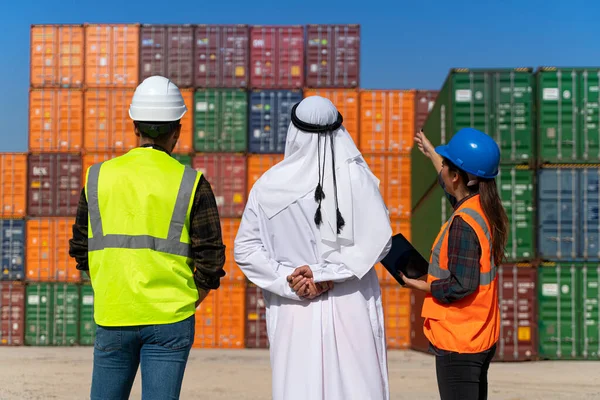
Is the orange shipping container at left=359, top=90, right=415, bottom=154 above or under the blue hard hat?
above

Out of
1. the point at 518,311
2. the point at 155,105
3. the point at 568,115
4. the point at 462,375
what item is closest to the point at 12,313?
the point at 518,311

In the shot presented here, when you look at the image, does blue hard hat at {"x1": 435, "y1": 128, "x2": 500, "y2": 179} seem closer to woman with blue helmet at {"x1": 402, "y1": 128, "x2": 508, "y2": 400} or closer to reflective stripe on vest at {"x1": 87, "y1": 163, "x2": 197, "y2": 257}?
woman with blue helmet at {"x1": 402, "y1": 128, "x2": 508, "y2": 400}

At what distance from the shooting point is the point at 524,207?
47.4ft

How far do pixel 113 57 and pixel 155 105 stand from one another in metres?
17.4

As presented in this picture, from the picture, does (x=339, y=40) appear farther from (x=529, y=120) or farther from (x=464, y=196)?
(x=464, y=196)

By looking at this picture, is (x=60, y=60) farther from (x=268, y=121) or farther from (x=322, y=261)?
(x=322, y=261)

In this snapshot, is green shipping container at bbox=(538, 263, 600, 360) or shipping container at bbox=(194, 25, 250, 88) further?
shipping container at bbox=(194, 25, 250, 88)

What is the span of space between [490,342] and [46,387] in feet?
27.7

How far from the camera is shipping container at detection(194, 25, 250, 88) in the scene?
65.1ft

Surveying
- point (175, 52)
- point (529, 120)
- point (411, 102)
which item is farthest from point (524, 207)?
point (175, 52)

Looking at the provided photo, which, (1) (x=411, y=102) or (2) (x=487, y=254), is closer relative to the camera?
(2) (x=487, y=254)

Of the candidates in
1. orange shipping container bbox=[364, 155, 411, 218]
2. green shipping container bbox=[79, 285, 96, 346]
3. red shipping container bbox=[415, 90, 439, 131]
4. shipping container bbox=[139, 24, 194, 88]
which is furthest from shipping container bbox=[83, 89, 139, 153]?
red shipping container bbox=[415, 90, 439, 131]

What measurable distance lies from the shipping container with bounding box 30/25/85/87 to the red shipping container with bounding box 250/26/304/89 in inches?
169

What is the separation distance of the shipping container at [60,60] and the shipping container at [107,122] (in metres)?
0.71
